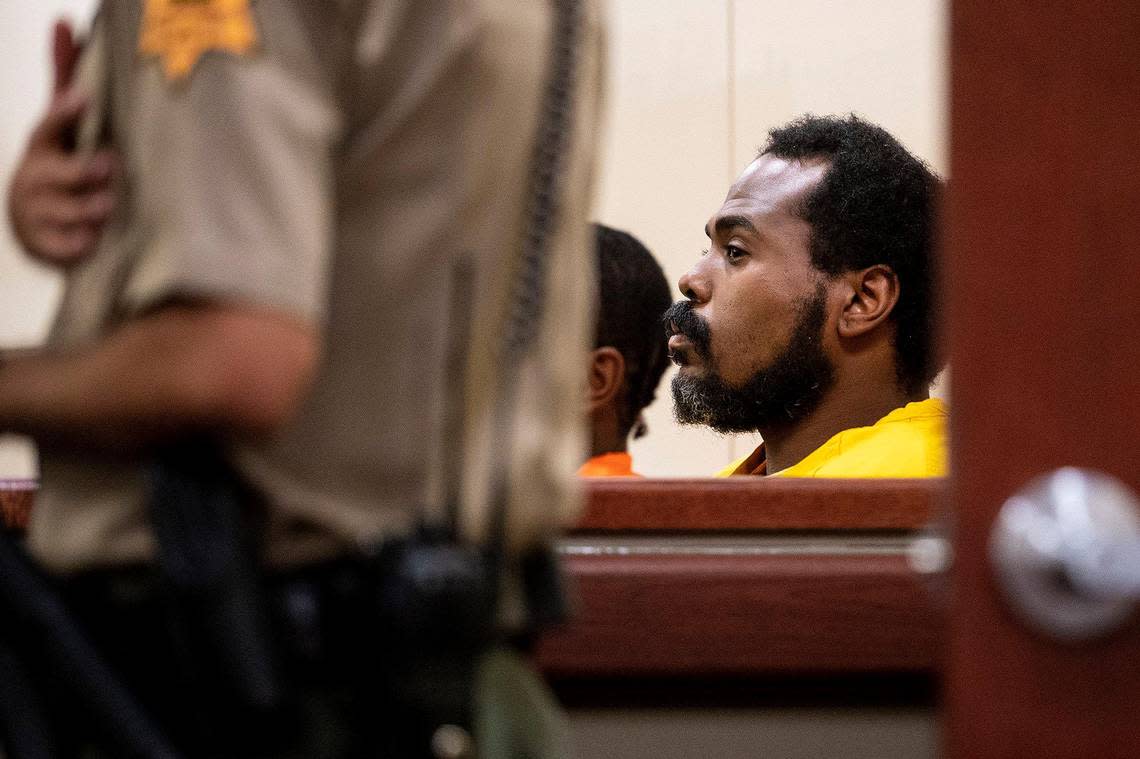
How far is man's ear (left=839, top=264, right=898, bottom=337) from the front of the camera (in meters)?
2.23

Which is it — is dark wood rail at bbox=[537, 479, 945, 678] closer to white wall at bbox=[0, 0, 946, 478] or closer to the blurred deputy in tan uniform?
the blurred deputy in tan uniform

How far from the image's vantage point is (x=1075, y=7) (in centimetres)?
67

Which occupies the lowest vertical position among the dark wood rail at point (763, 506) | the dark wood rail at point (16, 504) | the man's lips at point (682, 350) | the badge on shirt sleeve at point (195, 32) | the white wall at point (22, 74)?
the dark wood rail at point (763, 506)

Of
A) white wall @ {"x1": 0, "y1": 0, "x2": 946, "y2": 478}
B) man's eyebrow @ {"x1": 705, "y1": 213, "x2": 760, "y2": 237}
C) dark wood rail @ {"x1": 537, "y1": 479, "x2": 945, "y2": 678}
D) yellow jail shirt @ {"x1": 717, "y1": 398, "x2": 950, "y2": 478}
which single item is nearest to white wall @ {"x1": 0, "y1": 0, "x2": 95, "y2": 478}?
white wall @ {"x1": 0, "y1": 0, "x2": 946, "y2": 478}

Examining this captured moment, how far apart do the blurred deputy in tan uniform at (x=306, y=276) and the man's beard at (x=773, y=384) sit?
55.9 inches

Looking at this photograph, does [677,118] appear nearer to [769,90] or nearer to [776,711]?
[769,90]

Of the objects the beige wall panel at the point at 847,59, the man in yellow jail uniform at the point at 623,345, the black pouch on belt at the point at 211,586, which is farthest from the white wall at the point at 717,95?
the black pouch on belt at the point at 211,586

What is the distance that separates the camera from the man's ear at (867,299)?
223 centimetres

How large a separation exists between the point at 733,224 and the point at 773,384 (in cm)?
28

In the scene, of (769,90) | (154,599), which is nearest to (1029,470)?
(154,599)

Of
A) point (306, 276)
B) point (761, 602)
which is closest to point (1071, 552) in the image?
point (306, 276)

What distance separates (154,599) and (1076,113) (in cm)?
53

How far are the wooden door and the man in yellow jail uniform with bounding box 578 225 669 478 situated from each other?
77.2 inches

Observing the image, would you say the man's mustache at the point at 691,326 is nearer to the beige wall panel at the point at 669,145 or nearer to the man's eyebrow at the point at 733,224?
the man's eyebrow at the point at 733,224
